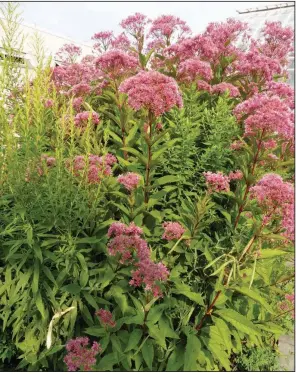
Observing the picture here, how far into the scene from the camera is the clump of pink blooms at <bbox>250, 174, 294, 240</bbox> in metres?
2.41

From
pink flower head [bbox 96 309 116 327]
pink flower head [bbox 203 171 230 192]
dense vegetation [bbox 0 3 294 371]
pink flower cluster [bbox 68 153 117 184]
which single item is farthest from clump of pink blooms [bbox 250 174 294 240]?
pink flower head [bbox 96 309 116 327]

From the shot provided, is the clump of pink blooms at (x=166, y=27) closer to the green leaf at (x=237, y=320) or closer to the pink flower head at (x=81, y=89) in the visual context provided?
the pink flower head at (x=81, y=89)

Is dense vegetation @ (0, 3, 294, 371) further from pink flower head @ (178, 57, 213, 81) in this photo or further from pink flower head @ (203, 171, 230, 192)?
pink flower head @ (178, 57, 213, 81)

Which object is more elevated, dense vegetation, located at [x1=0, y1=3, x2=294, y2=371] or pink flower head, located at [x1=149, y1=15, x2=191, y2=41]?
pink flower head, located at [x1=149, y1=15, x2=191, y2=41]

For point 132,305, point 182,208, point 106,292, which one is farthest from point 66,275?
point 182,208

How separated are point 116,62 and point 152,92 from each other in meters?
1.04

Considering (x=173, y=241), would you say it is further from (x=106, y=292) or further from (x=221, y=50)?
(x=221, y=50)

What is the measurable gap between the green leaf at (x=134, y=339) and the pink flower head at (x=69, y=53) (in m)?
4.13

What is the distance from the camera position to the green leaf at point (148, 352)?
2.52 m

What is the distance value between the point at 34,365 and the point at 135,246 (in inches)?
51.4

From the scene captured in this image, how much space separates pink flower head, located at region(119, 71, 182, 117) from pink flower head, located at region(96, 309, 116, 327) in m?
1.43

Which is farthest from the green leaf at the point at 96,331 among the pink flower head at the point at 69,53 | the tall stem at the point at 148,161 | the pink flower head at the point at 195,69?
the pink flower head at the point at 69,53

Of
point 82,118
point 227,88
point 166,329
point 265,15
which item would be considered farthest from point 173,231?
point 265,15

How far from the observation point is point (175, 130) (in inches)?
137
